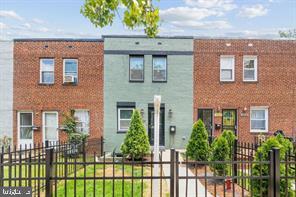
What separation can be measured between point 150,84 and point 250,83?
209 inches

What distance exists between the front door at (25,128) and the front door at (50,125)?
0.75 meters

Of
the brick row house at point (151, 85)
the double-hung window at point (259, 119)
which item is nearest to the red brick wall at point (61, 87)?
the brick row house at point (151, 85)

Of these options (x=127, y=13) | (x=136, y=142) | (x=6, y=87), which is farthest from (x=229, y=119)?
(x=127, y=13)

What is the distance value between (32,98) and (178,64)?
7922mm

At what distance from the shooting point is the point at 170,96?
→ 14664 mm

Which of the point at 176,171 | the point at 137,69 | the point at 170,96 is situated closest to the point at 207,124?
the point at 170,96

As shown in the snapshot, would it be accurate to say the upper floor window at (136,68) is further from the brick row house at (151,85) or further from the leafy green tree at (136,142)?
the leafy green tree at (136,142)

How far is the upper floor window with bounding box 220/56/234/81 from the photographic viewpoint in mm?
14820

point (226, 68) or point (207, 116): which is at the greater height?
point (226, 68)

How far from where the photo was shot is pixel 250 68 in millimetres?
14852

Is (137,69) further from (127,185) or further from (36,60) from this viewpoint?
(127,185)

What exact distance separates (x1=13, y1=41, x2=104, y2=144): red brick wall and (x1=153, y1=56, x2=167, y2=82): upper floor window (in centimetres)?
285

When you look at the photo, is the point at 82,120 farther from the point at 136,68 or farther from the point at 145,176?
the point at 145,176

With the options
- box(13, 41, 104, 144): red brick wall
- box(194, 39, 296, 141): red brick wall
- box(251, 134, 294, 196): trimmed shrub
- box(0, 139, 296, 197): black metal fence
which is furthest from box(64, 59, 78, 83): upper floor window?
box(251, 134, 294, 196): trimmed shrub
